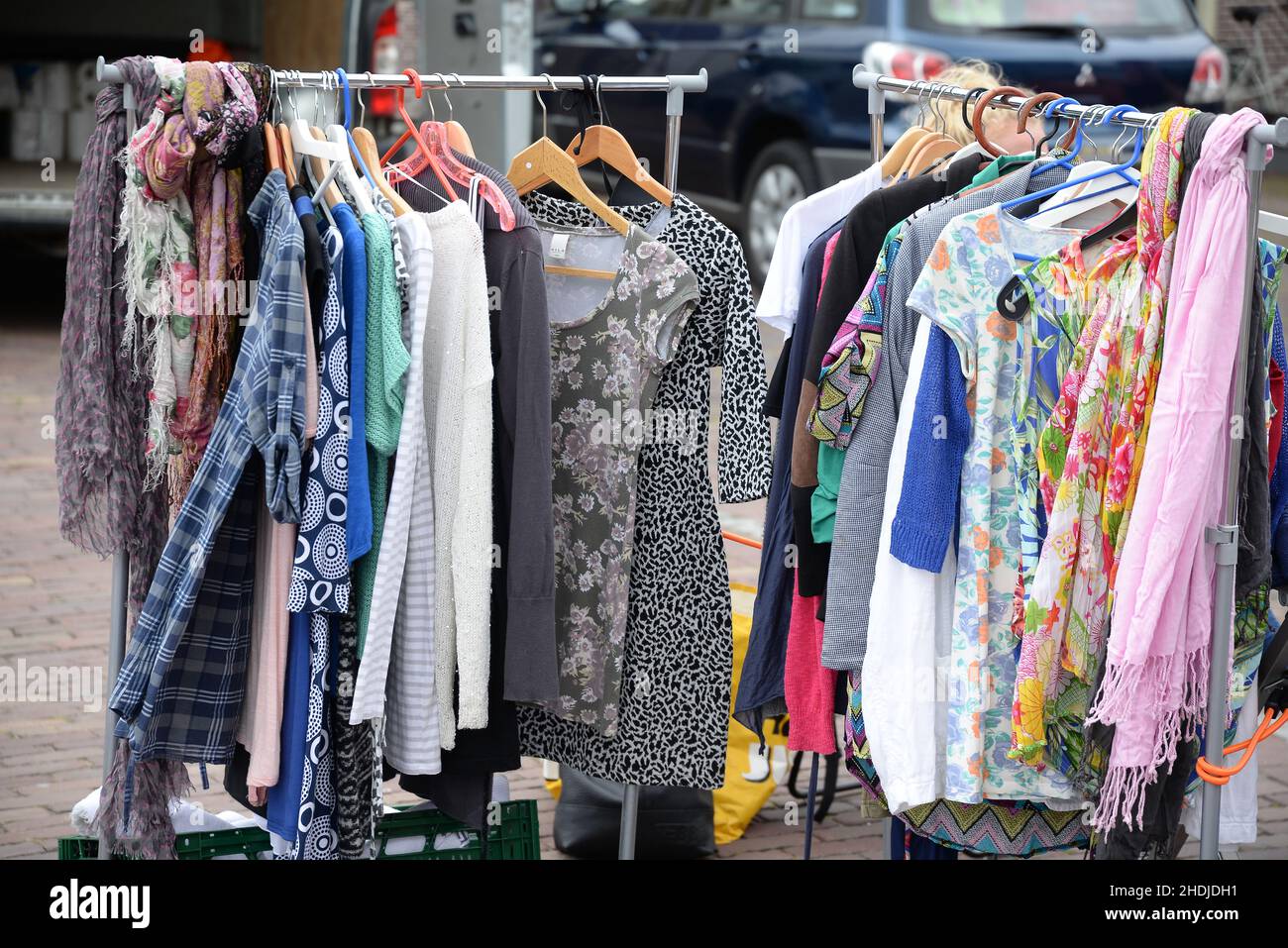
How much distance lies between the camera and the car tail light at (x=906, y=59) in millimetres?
9250

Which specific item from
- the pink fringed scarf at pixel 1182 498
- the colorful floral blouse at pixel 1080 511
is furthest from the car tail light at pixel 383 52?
the pink fringed scarf at pixel 1182 498

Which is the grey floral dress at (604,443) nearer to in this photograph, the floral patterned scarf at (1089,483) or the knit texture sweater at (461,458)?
the knit texture sweater at (461,458)

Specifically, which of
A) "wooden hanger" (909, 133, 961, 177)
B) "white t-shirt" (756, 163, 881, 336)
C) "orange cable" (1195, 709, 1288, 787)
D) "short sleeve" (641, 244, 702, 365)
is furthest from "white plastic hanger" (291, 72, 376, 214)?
"orange cable" (1195, 709, 1288, 787)

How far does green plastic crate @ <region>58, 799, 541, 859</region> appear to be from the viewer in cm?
349

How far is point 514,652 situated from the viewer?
3.19 metres

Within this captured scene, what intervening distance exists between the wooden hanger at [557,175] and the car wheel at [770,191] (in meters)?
6.67

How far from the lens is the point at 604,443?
11.1 feet

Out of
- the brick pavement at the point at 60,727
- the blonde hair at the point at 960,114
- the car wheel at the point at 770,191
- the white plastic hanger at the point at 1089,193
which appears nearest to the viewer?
the white plastic hanger at the point at 1089,193

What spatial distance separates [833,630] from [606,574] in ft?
1.82

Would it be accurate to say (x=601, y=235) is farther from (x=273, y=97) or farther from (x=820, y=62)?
(x=820, y=62)

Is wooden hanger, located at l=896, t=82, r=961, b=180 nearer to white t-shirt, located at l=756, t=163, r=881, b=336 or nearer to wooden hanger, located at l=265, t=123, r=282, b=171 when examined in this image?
white t-shirt, located at l=756, t=163, r=881, b=336

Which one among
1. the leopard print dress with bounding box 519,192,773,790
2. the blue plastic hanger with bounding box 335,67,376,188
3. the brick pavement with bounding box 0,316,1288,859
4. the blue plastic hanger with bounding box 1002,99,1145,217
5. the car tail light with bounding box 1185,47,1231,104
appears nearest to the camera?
the blue plastic hanger with bounding box 1002,99,1145,217

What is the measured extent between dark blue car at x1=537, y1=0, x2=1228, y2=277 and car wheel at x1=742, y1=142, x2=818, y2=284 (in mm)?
10

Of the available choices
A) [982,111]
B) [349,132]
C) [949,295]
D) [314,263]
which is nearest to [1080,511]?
[949,295]
